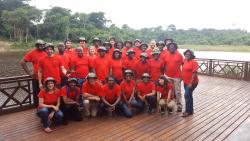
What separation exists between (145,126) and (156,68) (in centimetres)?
137

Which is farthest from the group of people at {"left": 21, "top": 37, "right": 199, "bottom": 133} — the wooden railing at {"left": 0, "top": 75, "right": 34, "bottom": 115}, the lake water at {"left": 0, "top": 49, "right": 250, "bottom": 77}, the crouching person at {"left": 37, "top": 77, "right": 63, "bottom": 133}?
the lake water at {"left": 0, "top": 49, "right": 250, "bottom": 77}

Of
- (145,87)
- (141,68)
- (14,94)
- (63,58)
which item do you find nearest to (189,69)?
(145,87)

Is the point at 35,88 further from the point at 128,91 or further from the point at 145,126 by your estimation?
the point at 145,126

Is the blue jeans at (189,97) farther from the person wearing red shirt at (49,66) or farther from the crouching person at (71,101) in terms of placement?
the person wearing red shirt at (49,66)

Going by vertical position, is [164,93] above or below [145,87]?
below

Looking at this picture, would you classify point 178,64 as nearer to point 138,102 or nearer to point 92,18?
point 138,102

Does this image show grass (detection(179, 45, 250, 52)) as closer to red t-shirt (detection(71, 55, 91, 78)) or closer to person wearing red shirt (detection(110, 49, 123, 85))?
person wearing red shirt (detection(110, 49, 123, 85))

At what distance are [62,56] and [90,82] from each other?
76 cm

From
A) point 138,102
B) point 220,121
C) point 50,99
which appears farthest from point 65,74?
point 220,121

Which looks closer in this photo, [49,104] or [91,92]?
[49,104]

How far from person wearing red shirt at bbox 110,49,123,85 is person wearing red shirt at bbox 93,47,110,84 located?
0.15 m

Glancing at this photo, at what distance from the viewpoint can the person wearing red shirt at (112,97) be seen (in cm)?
474

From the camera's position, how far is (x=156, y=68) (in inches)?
206

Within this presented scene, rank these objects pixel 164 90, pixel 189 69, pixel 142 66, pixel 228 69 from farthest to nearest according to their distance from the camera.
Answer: pixel 228 69
pixel 142 66
pixel 164 90
pixel 189 69
